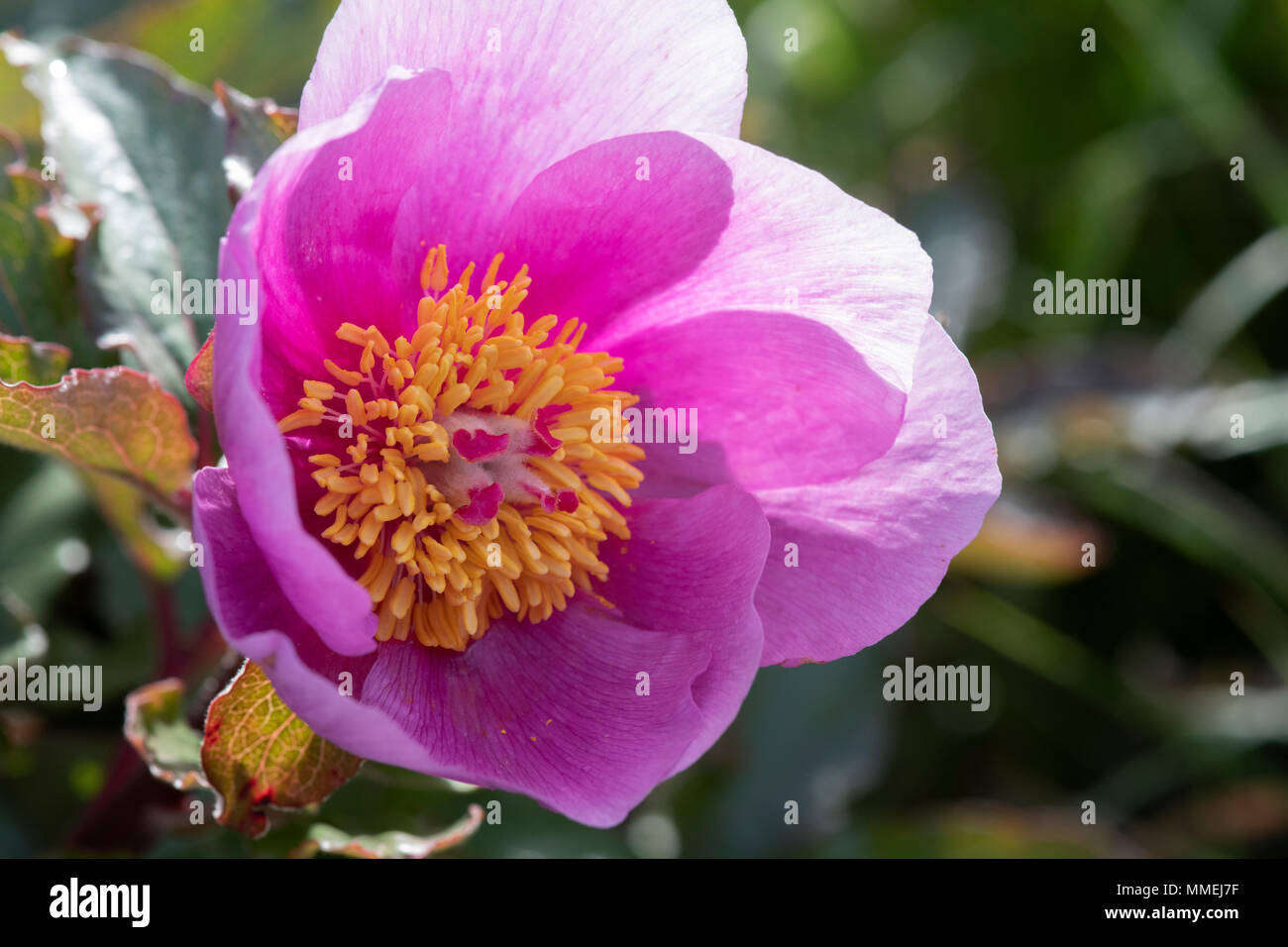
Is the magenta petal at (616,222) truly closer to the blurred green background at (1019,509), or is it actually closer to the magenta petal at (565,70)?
the magenta petal at (565,70)

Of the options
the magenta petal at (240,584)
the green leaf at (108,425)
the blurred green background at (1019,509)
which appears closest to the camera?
the magenta petal at (240,584)

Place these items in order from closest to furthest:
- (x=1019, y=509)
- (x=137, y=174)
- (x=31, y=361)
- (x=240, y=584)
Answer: (x=240, y=584) → (x=31, y=361) → (x=137, y=174) → (x=1019, y=509)

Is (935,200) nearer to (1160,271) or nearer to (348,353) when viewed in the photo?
(1160,271)

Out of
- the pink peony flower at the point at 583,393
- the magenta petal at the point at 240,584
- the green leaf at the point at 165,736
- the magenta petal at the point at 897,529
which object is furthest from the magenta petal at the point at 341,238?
the magenta petal at the point at 897,529

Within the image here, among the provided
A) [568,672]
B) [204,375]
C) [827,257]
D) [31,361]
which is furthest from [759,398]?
[31,361]

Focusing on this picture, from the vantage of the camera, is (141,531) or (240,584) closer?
(240,584)

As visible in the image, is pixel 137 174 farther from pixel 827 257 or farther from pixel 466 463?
pixel 827 257
